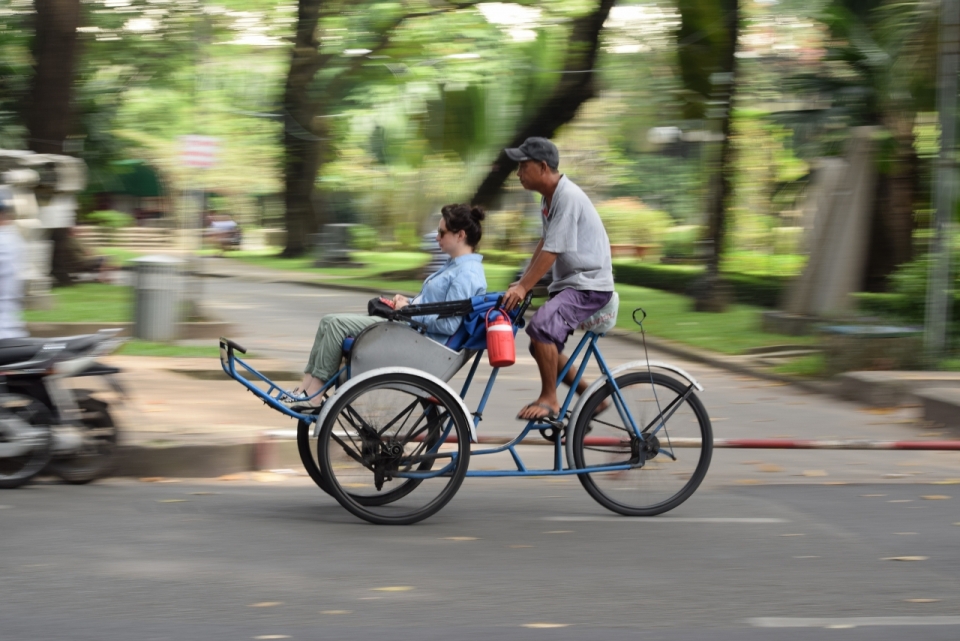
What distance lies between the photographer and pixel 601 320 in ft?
20.9

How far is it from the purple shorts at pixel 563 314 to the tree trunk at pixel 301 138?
82.2 ft

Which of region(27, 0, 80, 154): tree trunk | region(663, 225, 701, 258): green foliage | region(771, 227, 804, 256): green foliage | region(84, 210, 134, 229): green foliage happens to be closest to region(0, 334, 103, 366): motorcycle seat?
region(27, 0, 80, 154): tree trunk

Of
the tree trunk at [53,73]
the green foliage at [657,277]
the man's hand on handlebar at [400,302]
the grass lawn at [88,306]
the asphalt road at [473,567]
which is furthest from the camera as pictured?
the green foliage at [657,277]

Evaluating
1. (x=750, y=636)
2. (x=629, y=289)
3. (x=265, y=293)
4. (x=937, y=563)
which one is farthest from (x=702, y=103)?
(x=750, y=636)

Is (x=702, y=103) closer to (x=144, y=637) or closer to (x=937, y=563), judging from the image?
(x=937, y=563)

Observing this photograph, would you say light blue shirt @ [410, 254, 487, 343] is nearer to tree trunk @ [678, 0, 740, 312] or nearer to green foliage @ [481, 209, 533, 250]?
tree trunk @ [678, 0, 740, 312]

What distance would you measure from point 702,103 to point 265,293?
9.47m

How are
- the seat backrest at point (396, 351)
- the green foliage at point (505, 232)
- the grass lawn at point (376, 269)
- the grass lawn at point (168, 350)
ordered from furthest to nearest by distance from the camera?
the green foliage at point (505, 232), the grass lawn at point (376, 269), the grass lawn at point (168, 350), the seat backrest at point (396, 351)

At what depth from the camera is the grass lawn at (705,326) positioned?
1541 cm

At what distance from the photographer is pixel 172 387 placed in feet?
32.9

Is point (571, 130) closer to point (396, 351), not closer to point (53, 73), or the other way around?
point (53, 73)

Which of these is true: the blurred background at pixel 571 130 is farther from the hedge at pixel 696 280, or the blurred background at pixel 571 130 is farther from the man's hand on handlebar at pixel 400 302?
the man's hand on handlebar at pixel 400 302

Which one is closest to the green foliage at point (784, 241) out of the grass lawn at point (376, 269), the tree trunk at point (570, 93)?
the grass lawn at point (376, 269)

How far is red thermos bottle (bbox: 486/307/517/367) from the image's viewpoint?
5922 millimetres
